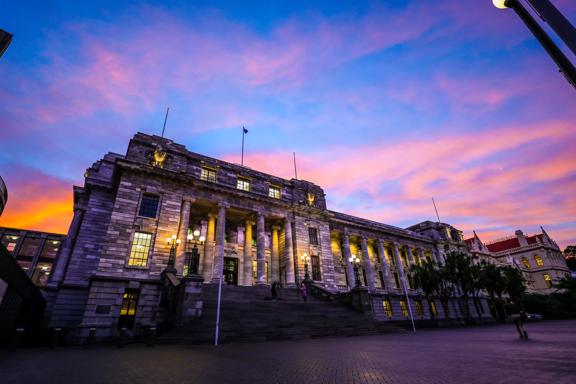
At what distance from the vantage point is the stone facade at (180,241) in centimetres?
1931

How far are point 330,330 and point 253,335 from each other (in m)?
5.08

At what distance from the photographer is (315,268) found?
31.0 m

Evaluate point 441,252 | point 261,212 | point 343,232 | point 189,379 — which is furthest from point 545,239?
point 189,379

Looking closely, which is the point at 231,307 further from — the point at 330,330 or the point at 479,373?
the point at 479,373

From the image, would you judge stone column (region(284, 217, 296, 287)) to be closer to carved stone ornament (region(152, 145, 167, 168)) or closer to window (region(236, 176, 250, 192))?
window (region(236, 176, 250, 192))

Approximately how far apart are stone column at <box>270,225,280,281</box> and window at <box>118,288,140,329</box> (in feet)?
46.2

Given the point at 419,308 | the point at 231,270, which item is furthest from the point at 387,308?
the point at 231,270

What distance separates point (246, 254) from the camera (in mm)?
28297

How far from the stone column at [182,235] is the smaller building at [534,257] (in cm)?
6721

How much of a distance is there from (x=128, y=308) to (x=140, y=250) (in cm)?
437

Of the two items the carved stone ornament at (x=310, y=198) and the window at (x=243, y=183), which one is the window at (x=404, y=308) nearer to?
the carved stone ornament at (x=310, y=198)

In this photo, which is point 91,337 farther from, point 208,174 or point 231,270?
point 208,174

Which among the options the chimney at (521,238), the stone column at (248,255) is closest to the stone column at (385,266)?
the stone column at (248,255)

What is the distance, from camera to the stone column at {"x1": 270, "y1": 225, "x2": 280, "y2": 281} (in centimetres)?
3033
